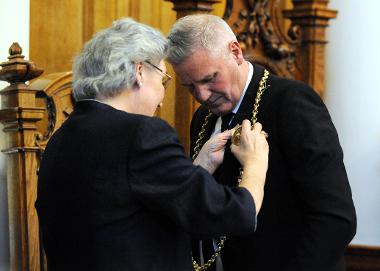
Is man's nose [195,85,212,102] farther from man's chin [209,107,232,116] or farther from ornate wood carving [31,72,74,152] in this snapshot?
ornate wood carving [31,72,74,152]

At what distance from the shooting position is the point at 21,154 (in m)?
3.21

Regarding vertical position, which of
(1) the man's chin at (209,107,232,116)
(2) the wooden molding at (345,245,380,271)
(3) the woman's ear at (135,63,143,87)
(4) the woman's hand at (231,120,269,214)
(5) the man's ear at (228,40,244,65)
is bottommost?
(2) the wooden molding at (345,245,380,271)

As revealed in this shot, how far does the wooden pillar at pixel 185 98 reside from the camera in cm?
403

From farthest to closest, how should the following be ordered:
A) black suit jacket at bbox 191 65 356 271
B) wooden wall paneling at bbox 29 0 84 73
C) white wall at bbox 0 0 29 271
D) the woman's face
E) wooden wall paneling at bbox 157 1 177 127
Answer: wooden wall paneling at bbox 157 1 177 127 → wooden wall paneling at bbox 29 0 84 73 → white wall at bbox 0 0 29 271 → black suit jacket at bbox 191 65 356 271 → the woman's face

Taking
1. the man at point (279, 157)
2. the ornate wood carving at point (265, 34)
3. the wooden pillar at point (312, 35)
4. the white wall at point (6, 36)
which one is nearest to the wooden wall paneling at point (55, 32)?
the white wall at point (6, 36)

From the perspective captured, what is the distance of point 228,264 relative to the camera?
8.84 ft

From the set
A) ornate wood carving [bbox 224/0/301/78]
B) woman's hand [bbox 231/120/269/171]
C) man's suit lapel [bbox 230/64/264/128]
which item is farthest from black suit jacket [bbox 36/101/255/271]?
ornate wood carving [bbox 224/0/301/78]

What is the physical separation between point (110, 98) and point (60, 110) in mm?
1261

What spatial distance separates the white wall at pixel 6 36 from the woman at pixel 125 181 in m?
1.15

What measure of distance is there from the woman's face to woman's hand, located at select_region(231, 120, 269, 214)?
0.30m

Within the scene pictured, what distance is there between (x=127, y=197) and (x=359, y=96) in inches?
125

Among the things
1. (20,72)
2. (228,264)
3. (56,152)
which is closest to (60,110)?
(20,72)

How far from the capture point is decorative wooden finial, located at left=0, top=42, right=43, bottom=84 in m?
3.12

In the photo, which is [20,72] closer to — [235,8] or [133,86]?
[133,86]
